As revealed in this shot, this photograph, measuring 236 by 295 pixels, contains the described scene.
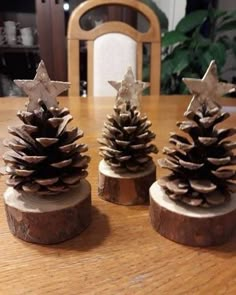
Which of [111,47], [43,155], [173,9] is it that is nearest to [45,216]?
[43,155]

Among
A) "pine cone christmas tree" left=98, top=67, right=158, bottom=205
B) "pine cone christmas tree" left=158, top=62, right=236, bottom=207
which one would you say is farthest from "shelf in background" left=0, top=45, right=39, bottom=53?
"pine cone christmas tree" left=158, top=62, right=236, bottom=207

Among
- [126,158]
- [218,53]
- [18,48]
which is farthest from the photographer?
[18,48]

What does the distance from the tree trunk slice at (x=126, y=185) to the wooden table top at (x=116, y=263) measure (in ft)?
0.05

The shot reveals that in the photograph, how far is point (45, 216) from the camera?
0.39 m

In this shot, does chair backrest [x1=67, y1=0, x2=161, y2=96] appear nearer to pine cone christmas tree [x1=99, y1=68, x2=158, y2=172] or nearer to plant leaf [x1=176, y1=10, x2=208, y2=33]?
plant leaf [x1=176, y1=10, x2=208, y2=33]

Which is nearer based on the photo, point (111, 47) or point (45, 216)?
point (45, 216)

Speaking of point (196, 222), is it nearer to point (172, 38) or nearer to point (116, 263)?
point (116, 263)

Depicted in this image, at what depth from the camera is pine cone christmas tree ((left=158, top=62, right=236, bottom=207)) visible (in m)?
0.40

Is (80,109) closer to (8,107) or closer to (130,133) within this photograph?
(8,107)

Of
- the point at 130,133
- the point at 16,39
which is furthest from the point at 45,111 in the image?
the point at 16,39

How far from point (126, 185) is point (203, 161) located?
123 mm

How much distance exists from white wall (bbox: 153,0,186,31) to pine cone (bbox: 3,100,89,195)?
7.65 ft

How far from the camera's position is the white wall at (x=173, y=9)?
2.48 metres

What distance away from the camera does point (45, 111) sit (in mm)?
417
